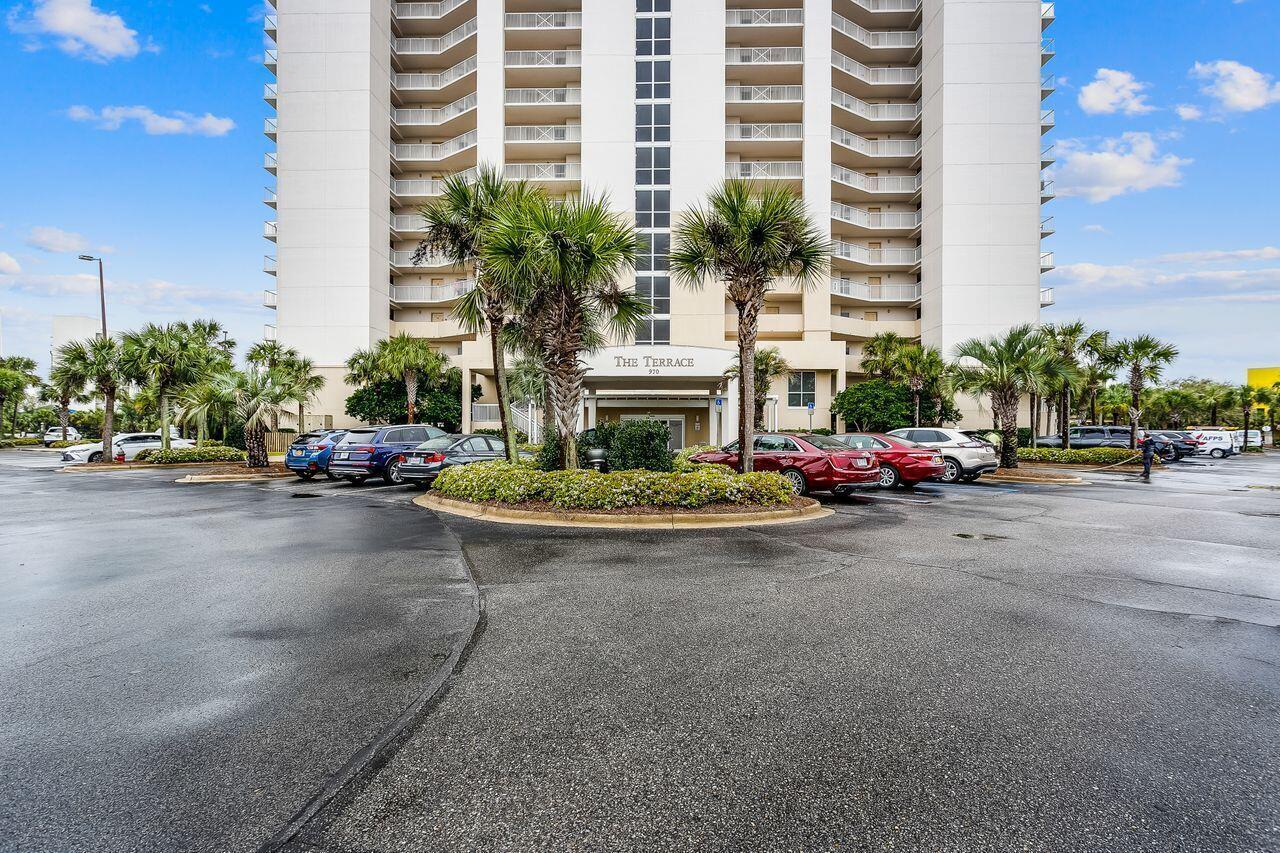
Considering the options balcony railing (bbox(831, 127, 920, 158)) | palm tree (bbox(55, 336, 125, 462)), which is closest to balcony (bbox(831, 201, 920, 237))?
balcony railing (bbox(831, 127, 920, 158))

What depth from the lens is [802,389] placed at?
1515 inches

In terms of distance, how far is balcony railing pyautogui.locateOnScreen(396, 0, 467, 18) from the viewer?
142 ft

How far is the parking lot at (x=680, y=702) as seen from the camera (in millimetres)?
2523

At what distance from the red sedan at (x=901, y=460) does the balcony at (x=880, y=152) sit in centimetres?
3189

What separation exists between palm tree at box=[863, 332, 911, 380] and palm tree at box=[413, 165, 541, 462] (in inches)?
1038

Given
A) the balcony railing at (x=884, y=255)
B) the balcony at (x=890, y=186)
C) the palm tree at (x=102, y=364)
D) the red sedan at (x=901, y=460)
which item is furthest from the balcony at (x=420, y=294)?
the red sedan at (x=901, y=460)

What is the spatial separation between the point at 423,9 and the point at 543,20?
1074cm

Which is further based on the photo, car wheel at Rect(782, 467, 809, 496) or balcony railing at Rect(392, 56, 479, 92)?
balcony railing at Rect(392, 56, 479, 92)

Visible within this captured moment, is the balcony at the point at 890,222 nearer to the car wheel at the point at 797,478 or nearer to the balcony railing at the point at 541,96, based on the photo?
the balcony railing at the point at 541,96

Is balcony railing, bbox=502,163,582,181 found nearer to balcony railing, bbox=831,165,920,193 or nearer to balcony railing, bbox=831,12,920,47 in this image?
balcony railing, bbox=831,165,920,193

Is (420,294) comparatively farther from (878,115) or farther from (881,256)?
(878,115)

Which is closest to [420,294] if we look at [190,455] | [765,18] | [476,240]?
[190,455]

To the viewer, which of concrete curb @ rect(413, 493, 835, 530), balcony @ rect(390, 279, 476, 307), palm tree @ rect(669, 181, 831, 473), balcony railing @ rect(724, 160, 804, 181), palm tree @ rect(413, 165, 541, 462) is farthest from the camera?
balcony @ rect(390, 279, 476, 307)

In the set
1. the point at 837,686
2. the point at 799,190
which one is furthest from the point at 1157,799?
the point at 799,190
